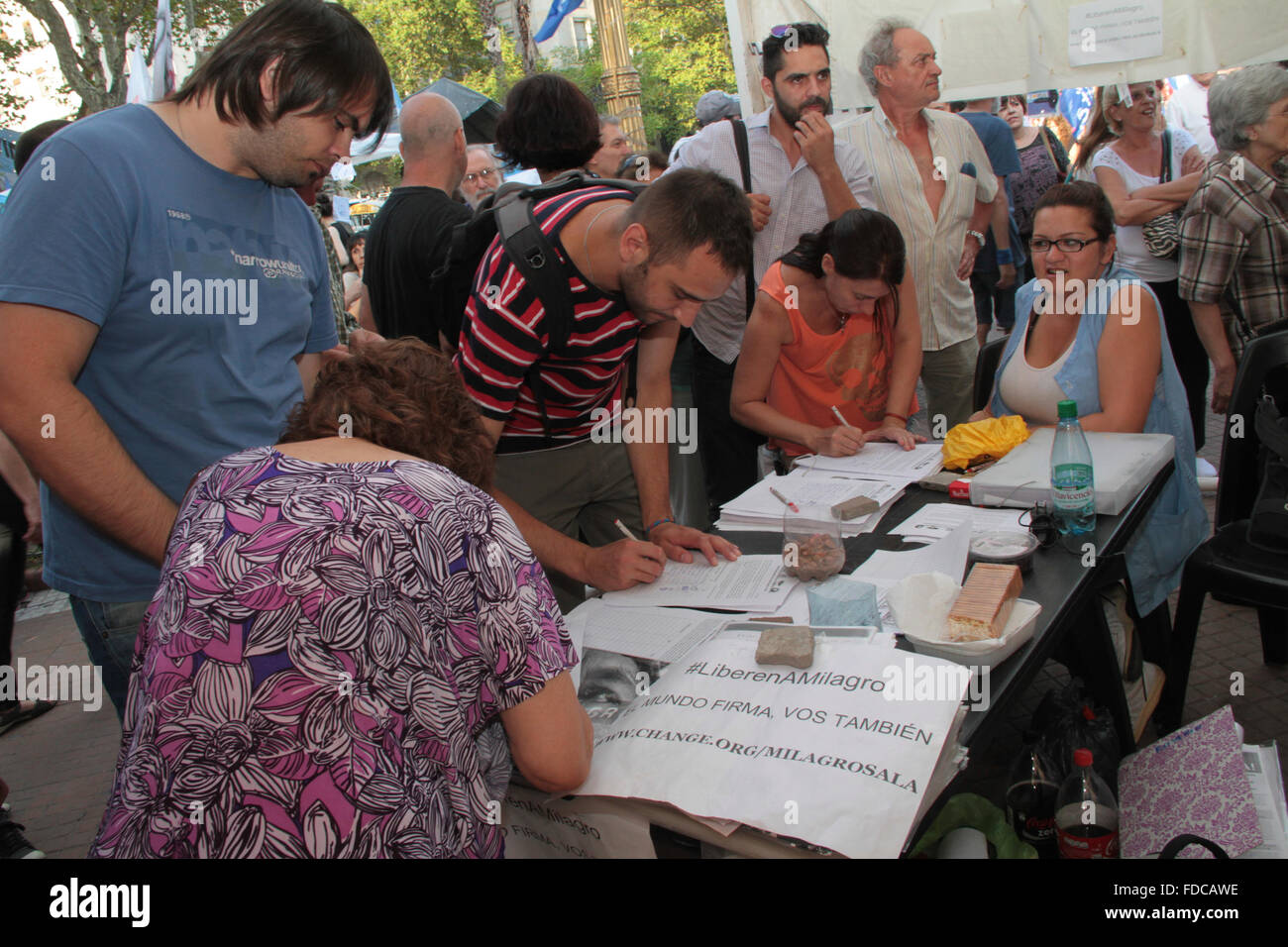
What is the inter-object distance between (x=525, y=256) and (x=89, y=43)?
14.9 meters

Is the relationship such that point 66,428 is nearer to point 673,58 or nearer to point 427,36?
point 427,36

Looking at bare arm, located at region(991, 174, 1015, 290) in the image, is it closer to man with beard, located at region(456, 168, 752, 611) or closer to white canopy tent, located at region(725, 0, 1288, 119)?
white canopy tent, located at region(725, 0, 1288, 119)

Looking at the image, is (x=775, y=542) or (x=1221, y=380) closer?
(x=775, y=542)

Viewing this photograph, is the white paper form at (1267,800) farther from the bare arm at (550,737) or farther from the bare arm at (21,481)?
the bare arm at (21,481)

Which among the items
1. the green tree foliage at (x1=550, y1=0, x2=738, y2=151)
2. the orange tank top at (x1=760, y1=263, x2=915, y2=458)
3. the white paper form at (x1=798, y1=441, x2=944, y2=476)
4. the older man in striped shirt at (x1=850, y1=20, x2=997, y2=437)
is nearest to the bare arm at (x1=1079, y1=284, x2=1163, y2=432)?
A: the white paper form at (x1=798, y1=441, x2=944, y2=476)

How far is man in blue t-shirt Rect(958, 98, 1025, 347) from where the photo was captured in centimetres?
532

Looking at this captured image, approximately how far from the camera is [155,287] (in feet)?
5.32

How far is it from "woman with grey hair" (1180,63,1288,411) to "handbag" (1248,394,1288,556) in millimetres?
1294

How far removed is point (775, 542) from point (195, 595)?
1.46 metres

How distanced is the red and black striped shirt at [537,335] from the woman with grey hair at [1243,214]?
267cm

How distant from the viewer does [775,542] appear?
2287mm
